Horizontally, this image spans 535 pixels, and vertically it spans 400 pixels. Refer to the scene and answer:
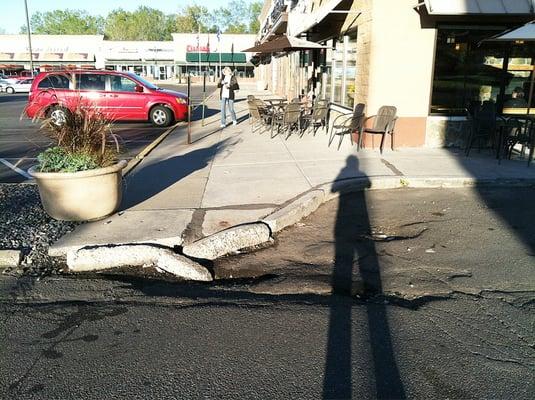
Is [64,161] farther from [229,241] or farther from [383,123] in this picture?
[383,123]

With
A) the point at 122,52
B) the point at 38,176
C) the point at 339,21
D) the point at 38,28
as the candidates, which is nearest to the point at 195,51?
the point at 122,52

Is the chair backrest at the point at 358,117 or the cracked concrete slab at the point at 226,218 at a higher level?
the chair backrest at the point at 358,117

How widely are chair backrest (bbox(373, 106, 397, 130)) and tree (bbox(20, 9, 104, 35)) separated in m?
119

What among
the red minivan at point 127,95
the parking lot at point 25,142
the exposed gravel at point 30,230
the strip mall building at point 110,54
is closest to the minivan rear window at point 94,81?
the red minivan at point 127,95

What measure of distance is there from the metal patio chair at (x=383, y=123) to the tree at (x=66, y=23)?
119122mm

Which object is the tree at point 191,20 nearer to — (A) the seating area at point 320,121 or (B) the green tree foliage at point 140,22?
(B) the green tree foliage at point 140,22

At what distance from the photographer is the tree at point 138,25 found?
105 m

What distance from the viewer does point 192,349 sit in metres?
3.34

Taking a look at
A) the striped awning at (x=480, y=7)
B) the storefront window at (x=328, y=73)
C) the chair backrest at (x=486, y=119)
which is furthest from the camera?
the storefront window at (x=328, y=73)

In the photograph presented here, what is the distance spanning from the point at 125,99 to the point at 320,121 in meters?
6.89

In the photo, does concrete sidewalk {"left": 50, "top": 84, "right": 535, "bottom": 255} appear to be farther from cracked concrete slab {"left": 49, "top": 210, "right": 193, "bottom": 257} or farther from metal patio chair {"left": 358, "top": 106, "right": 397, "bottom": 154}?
metal patio chair {"left": 358, "top": 106, "right": 397, "bottom": 154}

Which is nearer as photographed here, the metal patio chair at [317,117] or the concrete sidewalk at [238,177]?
the concrete sidewalk at [238,177]

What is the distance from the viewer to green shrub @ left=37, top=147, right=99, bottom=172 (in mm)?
5663

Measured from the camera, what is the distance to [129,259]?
480 centimetres
